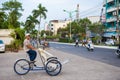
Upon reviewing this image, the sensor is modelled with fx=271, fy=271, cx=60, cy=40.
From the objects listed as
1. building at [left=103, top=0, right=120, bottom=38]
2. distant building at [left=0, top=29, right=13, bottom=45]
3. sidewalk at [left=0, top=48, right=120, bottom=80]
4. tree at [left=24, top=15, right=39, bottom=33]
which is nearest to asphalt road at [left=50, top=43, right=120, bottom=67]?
sidewalk at [left=0, top=48, right=120, bottom=80]

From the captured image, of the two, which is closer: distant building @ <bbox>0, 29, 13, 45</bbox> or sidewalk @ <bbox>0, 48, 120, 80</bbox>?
sidewalk @ <bbox>0, 48, 120, 80</bbox>

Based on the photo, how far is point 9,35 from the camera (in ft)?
128

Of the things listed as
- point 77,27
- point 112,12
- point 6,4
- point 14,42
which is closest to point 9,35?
point 14,42

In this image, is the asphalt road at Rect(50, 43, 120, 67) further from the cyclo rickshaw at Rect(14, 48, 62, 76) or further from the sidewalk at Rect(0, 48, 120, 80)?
the cyclo rickshaw at Rect(14, 48, 62, 76)

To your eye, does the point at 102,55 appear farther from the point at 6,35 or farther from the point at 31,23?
the point at 31,23

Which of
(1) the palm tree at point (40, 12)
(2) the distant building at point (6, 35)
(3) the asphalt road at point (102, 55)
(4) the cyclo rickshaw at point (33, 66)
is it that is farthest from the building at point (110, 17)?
(4) the cyclo rickshaw at point (33, 66)

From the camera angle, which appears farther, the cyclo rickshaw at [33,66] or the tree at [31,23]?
Result: the tree at [31,23]

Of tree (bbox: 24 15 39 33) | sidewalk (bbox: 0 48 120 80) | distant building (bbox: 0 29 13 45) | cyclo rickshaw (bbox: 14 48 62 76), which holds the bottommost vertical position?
sidewalk (bbox: 0 48 120 80)

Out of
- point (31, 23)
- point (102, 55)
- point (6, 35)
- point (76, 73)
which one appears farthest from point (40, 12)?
point (76, 73)

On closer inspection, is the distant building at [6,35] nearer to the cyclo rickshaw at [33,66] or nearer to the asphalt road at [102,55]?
the asphalt road at [102,55]

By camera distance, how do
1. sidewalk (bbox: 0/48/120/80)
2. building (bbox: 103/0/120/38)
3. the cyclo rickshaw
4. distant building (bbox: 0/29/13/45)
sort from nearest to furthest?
sidewalk (bbox: 0/48/120/80) → the cyclo rickshaw → distant building (bbox: 0/29/13/45) → building (bbox: 103/0/120/38)

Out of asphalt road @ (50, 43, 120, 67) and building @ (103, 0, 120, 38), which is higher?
building @ (103, 0, 120, 38)

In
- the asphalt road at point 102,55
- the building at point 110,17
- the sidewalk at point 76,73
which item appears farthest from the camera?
the building at point 110,17

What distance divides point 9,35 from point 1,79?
2942 cm
